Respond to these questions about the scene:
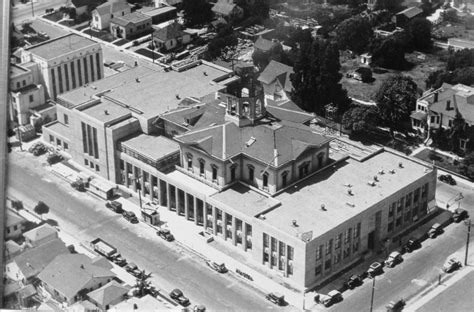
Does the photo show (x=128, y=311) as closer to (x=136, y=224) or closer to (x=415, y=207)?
(x=136, y=224)

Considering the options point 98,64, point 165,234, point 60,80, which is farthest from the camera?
point 98,64

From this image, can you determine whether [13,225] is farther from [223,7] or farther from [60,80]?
[223,7]

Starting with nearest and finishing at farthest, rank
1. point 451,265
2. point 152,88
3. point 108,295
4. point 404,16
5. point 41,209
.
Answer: point 108,295 → point 451,265 → point 41,209 → point 152,88 → point 404,16

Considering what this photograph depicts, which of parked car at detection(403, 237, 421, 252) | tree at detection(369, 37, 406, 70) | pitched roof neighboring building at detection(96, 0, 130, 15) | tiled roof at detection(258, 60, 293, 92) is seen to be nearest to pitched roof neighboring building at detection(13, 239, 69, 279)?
parked car at detection(403, 237, 421, 252)

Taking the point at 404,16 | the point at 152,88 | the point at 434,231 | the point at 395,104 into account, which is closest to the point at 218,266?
the point at 434,231

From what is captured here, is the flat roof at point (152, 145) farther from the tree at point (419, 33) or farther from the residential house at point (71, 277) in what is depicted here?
the tree at point (419, 33)
